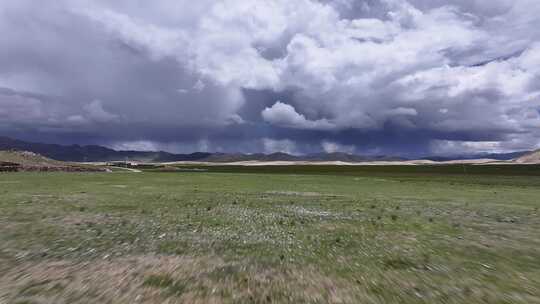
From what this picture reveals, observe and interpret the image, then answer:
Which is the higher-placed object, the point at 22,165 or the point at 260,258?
the point at 22,165

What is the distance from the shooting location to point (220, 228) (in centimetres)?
2014

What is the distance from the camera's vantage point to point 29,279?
10.6 m

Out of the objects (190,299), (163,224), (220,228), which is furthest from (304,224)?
(190,299)

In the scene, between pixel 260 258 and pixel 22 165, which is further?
pixel 22 165

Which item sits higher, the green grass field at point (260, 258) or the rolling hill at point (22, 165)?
the rolling hill at point (22, 165)

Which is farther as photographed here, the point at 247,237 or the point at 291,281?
the point at 247,237

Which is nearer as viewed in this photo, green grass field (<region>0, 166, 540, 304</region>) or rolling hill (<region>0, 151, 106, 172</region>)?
→ green grass field (<region>0, 166, 540, 304</region>)

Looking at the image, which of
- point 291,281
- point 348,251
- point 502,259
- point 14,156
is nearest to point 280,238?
point 348,251

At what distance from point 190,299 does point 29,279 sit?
6.05 m

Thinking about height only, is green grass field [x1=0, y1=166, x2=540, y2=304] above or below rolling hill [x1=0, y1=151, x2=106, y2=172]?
below

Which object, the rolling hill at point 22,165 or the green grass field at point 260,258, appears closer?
the green grass field at point 260,258

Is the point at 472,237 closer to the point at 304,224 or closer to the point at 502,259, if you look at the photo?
the point at 502,259

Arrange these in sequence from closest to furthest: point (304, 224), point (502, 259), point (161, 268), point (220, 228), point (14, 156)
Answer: point (161, 268)
point (502, 259)
point (220, 228)
point (304, 224)
point (14, 156)

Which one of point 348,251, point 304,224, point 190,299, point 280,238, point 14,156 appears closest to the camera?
point 190,299
